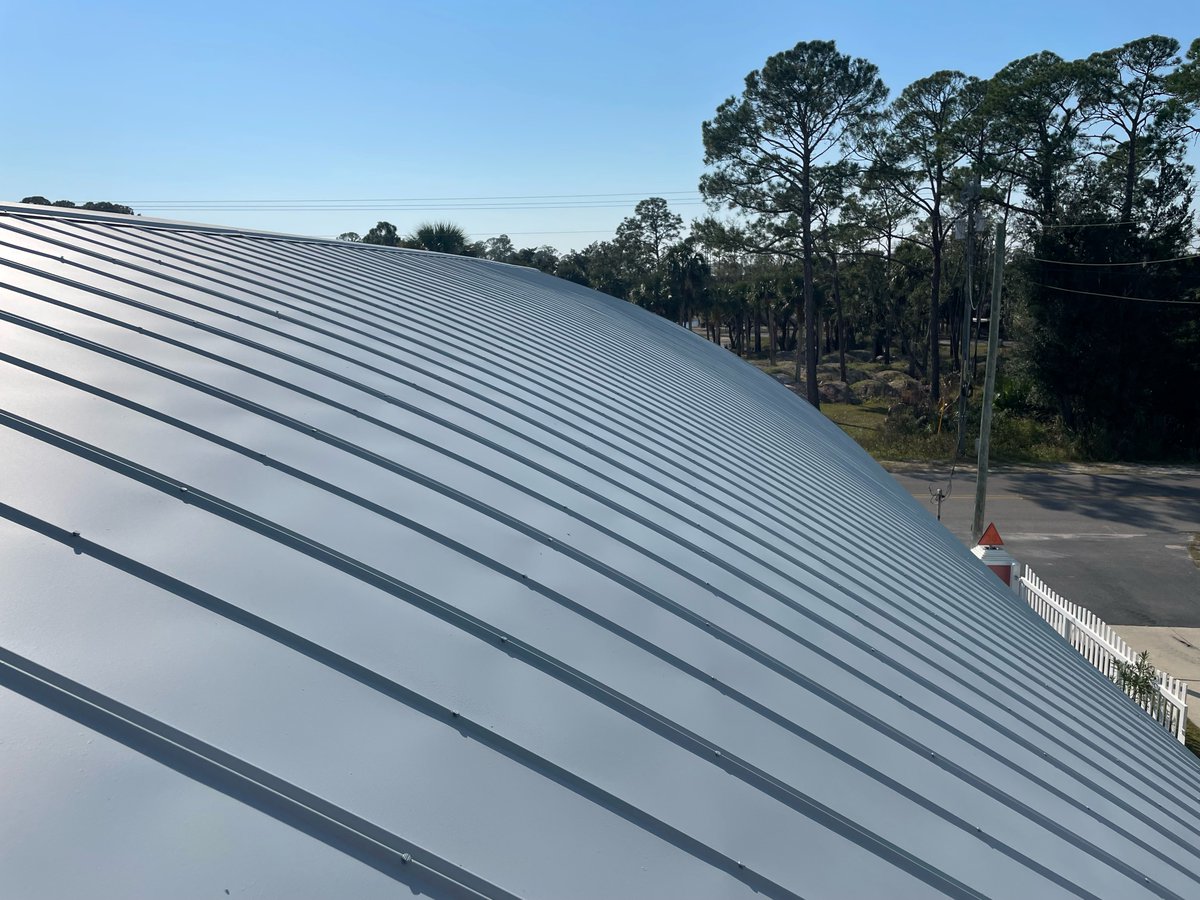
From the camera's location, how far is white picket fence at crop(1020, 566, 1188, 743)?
1188 centimetres

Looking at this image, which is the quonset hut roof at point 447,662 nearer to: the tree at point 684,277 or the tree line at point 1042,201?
the tree line at point 1042,201

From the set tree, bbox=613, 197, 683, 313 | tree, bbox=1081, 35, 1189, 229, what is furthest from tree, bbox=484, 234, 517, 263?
tree, bbox=1081, 35, 1189, 229

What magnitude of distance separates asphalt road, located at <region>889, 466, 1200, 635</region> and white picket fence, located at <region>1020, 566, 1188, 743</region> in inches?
113

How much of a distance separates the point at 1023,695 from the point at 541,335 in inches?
244

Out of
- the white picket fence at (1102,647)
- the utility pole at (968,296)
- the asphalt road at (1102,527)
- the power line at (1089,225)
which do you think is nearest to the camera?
the white picket fence at (1102,647)

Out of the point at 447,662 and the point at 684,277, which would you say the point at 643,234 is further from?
the point at 447,662

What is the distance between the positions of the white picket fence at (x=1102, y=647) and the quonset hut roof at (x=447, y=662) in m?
5.98

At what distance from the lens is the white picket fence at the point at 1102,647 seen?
1188 cm

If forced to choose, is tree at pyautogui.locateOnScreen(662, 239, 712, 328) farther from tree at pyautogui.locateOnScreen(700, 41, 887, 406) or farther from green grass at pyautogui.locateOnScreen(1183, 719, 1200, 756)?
green grass at pyautogui.locateOnScreen(1183, 719, 1200, 756)

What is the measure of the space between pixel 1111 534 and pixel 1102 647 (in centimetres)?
1194

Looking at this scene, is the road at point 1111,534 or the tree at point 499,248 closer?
the road at point 1111,534

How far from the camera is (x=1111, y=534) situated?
928 inches

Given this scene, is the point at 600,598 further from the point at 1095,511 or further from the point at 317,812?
the point at 1095,511

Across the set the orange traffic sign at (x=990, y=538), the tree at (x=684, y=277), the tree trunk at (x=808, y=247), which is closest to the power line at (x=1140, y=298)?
the tree trunk at (x=808, y=247)
